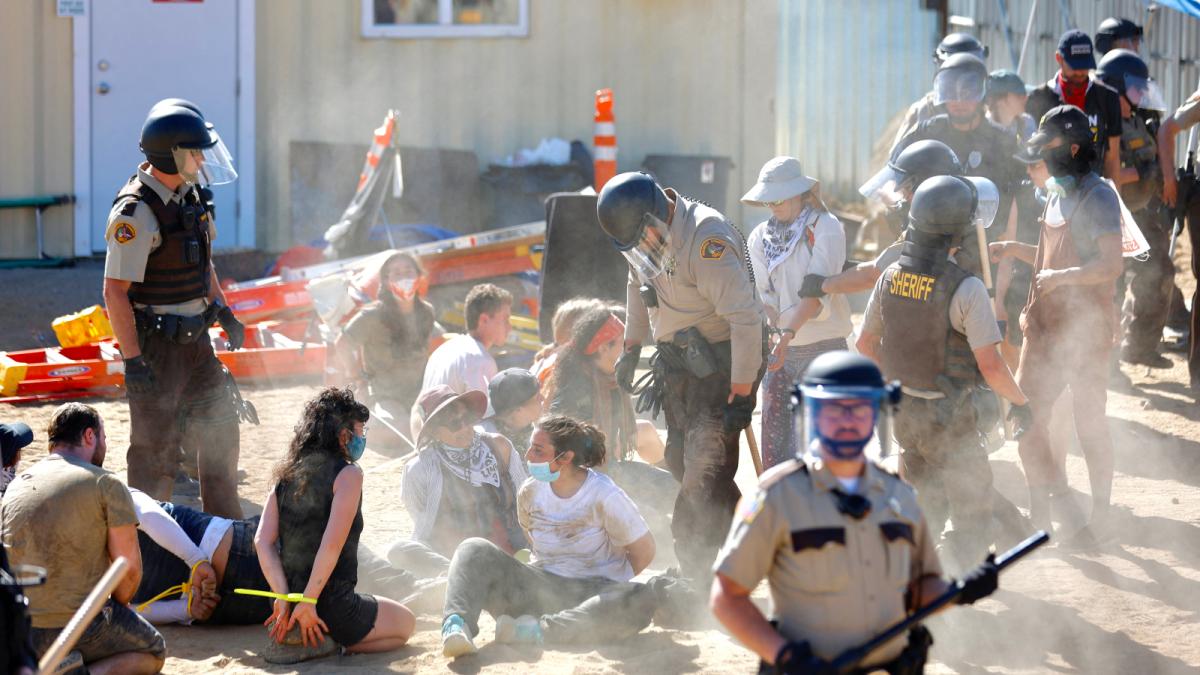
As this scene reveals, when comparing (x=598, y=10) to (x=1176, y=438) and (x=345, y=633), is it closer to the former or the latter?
(x=1176, y=438)

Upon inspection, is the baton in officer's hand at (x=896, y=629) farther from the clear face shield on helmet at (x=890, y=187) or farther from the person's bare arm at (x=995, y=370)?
the clear face shield on helmet at (x=890, y=187)

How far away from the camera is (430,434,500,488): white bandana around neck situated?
627 cm

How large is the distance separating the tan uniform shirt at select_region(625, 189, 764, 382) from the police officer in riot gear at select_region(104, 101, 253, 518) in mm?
2193

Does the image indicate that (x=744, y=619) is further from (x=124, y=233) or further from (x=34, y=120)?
(x=34, y=120)

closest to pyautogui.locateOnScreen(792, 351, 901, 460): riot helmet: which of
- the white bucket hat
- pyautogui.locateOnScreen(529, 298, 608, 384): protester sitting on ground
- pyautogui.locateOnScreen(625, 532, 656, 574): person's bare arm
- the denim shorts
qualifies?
pyautogui.locateOnScreen(625, 532, 656, 574): person's bare arm

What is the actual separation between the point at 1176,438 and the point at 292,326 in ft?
20.7

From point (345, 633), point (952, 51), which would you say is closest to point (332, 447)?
point (345, 633)

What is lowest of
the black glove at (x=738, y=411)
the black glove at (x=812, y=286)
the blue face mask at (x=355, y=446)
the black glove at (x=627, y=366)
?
the blue face mask at (x=355, y=446)

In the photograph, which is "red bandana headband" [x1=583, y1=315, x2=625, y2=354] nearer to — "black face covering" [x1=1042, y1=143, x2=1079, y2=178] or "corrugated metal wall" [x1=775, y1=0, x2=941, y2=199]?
"black face covering" [x1=1042, y1=143, x2=1079, y2=178]

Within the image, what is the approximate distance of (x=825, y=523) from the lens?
11.2ft

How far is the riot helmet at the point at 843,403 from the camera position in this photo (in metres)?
3.36

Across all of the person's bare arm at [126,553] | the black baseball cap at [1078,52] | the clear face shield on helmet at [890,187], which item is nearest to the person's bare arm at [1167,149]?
the black baseball cap at [1078,52]

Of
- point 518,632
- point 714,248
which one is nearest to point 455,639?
point 518,632

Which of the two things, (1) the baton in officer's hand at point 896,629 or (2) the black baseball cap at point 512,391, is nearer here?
(1) the baton in officer's hand at point 896,629
